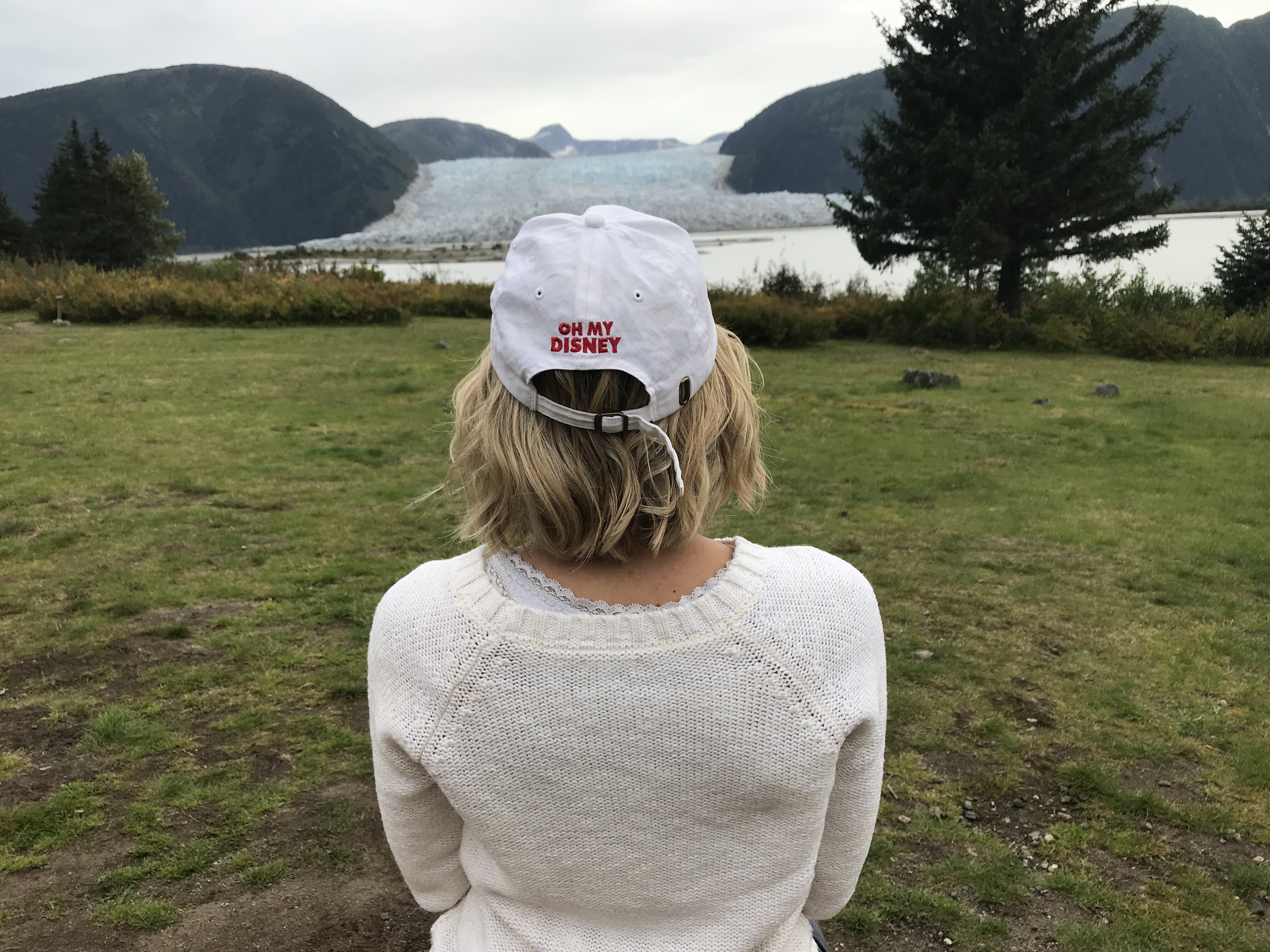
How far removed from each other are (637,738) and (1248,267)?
27543 millimetres

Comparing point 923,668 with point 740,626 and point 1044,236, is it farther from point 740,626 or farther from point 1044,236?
point 1044,236

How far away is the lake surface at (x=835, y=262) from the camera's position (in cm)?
2292

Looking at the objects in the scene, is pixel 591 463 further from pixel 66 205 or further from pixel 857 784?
pixel 66 205

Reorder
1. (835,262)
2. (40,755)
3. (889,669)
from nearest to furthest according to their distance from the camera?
(40,755), (889,669), (835,262)

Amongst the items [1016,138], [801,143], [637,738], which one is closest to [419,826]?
[637,738]

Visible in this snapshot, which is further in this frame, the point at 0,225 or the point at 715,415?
the point at 0,225

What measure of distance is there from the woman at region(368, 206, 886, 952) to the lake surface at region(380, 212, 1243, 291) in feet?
66.0

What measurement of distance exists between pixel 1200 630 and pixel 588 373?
492 cm

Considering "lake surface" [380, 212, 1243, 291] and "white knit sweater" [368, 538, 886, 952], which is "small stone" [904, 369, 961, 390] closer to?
"lake surface" [380, 212, 1243, 291]

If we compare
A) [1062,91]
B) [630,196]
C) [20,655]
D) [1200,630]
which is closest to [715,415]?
[20,655]

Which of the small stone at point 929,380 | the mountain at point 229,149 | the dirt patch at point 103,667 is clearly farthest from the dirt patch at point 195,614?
the mountain at point 229,149

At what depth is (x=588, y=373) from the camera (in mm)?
1040

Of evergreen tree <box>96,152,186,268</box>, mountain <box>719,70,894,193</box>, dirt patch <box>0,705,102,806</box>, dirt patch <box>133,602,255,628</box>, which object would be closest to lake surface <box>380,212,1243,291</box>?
evergreen tree <box>96,152,186,268</box>

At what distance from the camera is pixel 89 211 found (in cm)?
3098
